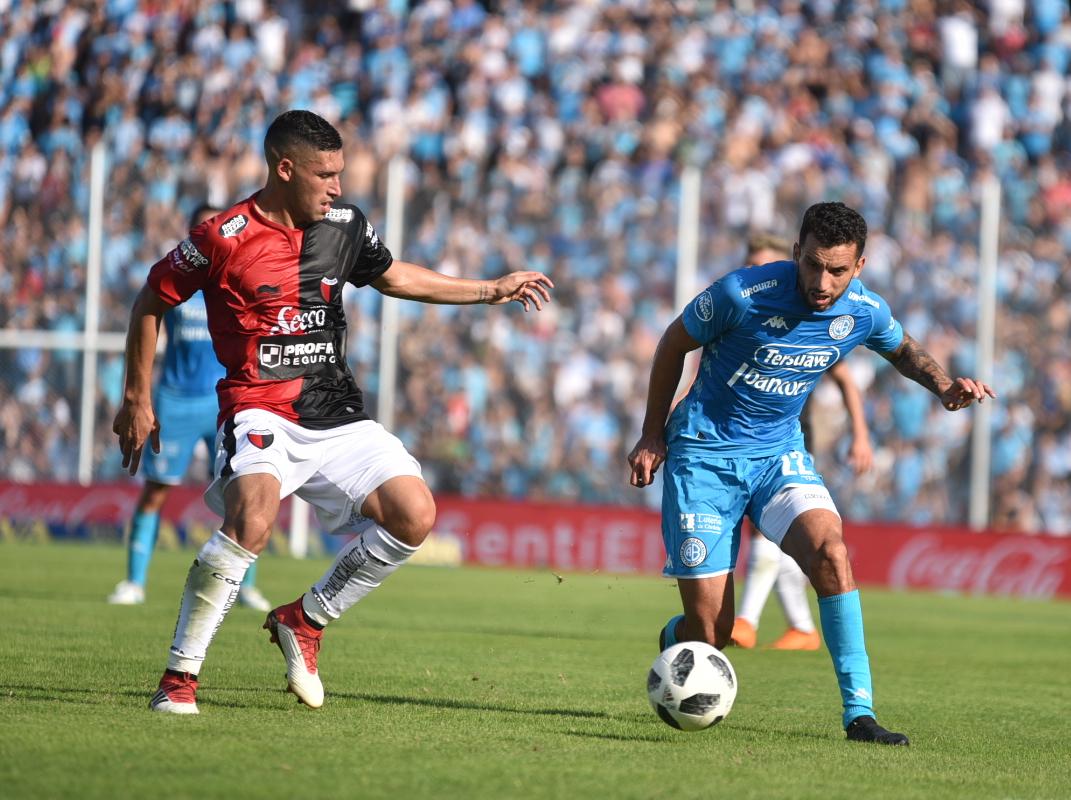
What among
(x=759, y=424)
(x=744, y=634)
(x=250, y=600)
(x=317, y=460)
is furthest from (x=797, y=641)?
(x=317, y=460)

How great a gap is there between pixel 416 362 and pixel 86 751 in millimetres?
13585

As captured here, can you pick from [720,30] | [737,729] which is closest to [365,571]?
→ [737,729]

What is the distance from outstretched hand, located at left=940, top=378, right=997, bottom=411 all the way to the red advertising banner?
11102 mm

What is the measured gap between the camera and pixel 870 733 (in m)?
6.69

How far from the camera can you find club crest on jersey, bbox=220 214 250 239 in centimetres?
683

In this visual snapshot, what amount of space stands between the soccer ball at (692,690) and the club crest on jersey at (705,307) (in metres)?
1.50

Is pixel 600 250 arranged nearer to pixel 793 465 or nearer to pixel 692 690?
pixel 793 465

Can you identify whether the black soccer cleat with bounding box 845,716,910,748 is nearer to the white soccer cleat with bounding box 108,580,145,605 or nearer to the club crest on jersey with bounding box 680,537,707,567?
the club crest on jersey with bounding box 680,537,707,567

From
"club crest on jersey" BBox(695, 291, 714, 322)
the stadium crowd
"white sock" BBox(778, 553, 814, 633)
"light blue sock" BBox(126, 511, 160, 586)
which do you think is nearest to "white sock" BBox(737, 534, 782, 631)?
"white sock" BBox(778, 553, 814, 633)

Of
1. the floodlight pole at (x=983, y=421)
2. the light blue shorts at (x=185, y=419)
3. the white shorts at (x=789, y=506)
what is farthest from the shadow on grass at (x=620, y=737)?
the floodlight pole at (x=983, y=421)

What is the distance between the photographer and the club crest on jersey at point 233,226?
6.83 meters

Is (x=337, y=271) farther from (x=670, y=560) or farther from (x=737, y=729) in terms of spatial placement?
(x=737, y=729)

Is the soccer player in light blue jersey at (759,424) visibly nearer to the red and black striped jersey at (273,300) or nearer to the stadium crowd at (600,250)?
the red and black striped jersey at (273,300)

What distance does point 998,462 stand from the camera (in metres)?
18.1
